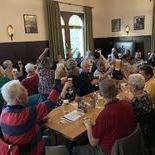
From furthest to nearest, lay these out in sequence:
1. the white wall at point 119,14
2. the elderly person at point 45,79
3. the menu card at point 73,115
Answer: the white wall at point 119,14 → the elderly person at point 45,79 → the menu card at point 73,115

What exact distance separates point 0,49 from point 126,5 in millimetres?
5913

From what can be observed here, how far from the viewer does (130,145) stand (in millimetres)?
1915

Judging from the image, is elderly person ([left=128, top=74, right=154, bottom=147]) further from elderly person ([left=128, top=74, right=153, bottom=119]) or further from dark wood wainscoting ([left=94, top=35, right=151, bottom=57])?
dark wood wainscoting ([left=94, top=35, right=151, bottom=57])

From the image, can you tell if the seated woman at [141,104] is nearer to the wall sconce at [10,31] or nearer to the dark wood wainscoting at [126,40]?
the wall sconce at [10,31]

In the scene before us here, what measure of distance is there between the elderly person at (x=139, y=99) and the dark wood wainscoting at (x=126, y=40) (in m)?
6.95

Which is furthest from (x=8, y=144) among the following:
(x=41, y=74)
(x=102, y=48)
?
(x=102, y=48)

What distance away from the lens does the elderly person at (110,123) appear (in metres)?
1.91

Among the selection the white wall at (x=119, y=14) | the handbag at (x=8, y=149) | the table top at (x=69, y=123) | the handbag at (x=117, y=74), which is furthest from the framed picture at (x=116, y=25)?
the handbag at (x=8, y=149)

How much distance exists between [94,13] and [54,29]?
2.88m

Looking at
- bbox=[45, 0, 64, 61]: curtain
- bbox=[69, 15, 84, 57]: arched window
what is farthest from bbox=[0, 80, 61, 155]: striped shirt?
bbox=[69, 15, 84, 57]: arched window

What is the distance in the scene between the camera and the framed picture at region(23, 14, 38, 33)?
700 cm

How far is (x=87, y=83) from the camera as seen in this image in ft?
11.9

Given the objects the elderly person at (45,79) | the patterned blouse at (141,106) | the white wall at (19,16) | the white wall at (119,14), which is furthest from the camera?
the white wall at (119,14)

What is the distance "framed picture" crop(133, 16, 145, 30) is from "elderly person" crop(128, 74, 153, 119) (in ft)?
23.3
